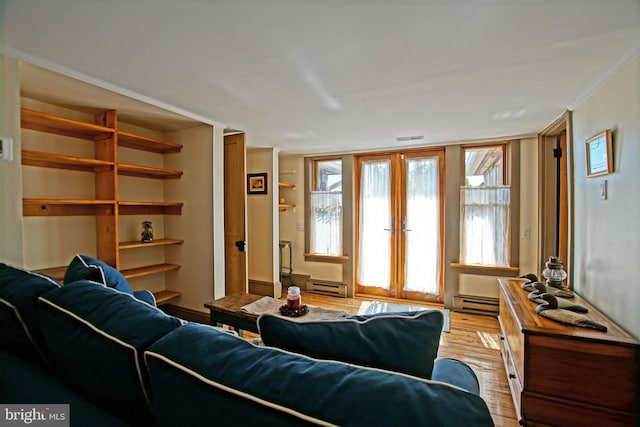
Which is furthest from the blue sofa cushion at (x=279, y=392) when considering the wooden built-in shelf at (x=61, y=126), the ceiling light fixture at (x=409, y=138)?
the ceiling light fixture at (x=409, y=138)

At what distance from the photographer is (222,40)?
153 cm

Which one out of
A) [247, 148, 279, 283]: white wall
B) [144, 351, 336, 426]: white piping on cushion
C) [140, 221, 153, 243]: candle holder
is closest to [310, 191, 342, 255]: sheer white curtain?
[247, 148, 279, 283]: white wall

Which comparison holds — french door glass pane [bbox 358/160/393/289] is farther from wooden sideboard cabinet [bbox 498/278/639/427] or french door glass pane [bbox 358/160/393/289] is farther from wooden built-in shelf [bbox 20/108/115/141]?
wooden built-in shelf [bbox 20/108/115/141]

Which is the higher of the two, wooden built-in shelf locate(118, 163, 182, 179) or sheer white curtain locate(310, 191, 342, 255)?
wooden built-in shelf locate(118, 163, 182, 179)

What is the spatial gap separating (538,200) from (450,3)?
9.53 feet

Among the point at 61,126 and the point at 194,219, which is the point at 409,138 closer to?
the point at 194,219

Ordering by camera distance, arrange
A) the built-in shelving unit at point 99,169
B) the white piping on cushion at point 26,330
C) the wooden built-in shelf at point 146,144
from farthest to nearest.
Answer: the wooden built-in shelf at point 146,144
the built-in shelving unit at point 99,169
the white piping on cushion at point 26,330

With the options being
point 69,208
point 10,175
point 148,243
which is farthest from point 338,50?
point 69,208

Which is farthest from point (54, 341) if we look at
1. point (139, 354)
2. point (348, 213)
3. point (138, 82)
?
point (348, 213)

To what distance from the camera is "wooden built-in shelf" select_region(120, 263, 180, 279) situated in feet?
9.30

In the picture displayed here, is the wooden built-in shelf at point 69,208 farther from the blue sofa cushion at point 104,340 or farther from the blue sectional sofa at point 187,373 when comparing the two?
the blue sofa cushion at point 104,340

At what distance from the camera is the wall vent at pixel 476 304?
3.65m

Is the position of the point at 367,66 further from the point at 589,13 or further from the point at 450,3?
the point at 589,13

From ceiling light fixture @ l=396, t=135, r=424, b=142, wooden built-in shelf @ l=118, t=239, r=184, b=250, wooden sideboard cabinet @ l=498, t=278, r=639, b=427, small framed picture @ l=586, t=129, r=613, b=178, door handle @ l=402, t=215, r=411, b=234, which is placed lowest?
wooden sideboard cabinet @ l=498, t=278, r=639, b=427
